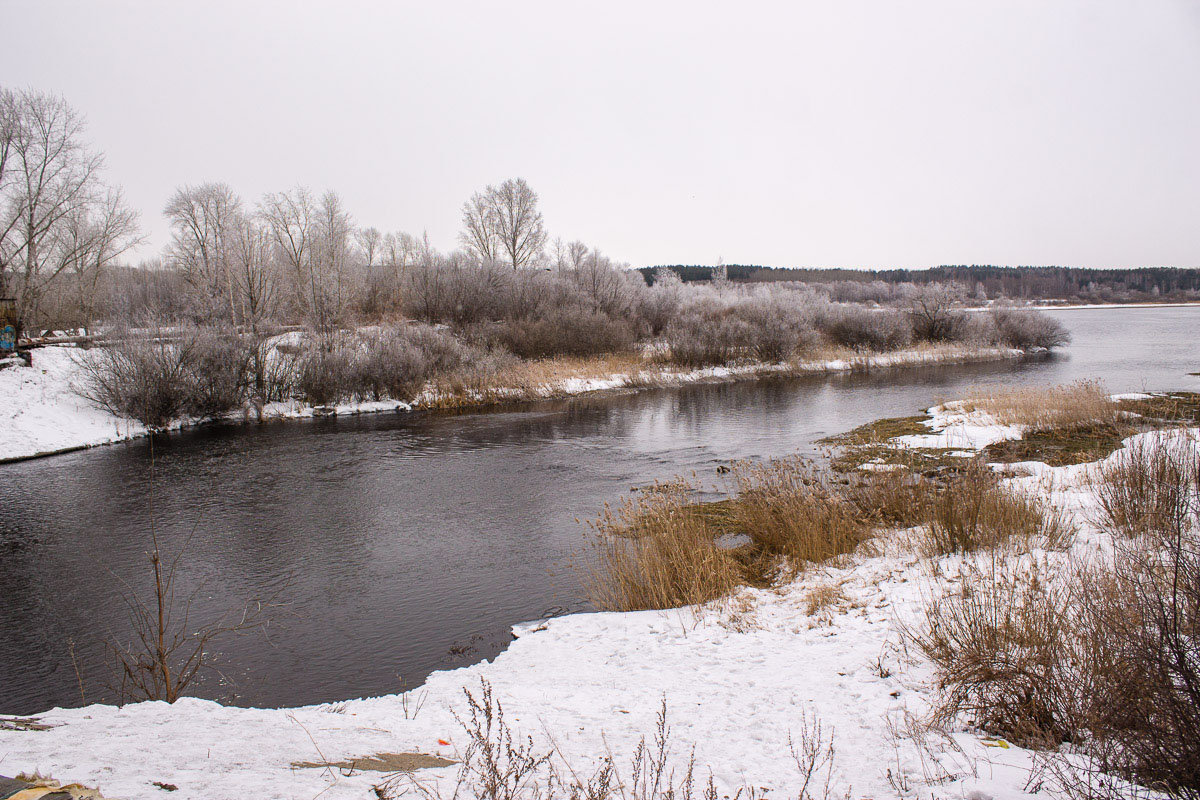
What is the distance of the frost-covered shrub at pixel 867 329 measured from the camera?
41375mm

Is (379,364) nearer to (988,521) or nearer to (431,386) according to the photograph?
(431,386)

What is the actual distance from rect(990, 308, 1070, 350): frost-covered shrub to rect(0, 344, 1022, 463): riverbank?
2572mm

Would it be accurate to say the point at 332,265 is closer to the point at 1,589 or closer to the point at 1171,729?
the point at 1,589

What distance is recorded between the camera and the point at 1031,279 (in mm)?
136125

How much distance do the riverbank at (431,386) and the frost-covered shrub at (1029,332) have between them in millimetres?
2572

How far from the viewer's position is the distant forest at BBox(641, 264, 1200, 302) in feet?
395

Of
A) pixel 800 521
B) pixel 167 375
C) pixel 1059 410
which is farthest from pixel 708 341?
pixel 800 521

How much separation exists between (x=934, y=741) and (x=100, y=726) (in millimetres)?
4706

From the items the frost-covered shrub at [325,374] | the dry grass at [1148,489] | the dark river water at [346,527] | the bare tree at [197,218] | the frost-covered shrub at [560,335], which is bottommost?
the dark river water at [346,527]

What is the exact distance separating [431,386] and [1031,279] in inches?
5785

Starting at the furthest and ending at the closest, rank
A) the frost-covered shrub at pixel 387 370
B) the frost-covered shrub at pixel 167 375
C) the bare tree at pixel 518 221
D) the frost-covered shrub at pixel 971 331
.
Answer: the bare tree at pixel 518 221 → the frost-covered shrub at pixel 971 331 → the frost-covered shrub at pixel 387 370 → the frost-covered shrub at pixel 167 375

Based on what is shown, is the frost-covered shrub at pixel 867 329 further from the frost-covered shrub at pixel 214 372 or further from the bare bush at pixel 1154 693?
the bare bush at pixel 1154 693

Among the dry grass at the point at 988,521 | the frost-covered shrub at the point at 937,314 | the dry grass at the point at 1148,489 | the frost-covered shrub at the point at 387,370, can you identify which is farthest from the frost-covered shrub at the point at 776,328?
the dry grass at the point at 988,521

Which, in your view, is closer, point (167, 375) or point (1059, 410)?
point (1059, 410)
